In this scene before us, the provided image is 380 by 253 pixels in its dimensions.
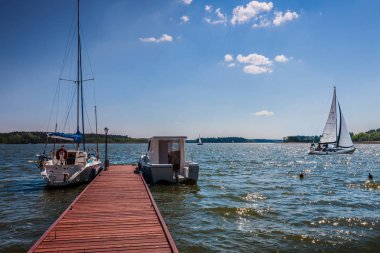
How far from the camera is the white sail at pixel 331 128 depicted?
70.9 metres

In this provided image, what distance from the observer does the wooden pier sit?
25.9 ft

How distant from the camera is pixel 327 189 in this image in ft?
77.2

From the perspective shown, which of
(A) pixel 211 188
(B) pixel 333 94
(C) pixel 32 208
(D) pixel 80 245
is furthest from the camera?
(B) pixel 333 94

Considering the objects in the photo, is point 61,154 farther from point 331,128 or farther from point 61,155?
point 331,128

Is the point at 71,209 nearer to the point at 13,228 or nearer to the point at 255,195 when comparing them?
the point at 13,228

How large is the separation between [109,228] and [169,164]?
12566 millimetres

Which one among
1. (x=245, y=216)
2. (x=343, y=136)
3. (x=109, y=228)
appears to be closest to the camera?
(x=109, y=228)

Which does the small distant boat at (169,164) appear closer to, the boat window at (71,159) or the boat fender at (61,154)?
the boat window at (71,159)

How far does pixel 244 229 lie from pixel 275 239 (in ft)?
4.87

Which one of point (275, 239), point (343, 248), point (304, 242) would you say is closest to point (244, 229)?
point (275, 239)

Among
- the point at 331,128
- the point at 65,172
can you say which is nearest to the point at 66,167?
the point at 65,172

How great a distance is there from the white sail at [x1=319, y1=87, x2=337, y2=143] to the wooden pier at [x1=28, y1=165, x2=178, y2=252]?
65054 mm

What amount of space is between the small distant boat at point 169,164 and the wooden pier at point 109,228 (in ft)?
21.8

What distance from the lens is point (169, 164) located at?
2203 cm
